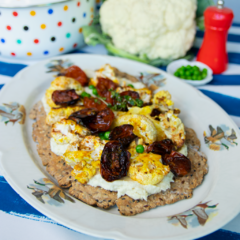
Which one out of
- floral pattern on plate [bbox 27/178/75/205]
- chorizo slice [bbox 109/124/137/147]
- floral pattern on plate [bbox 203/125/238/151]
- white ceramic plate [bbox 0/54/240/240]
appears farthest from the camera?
floral pattern on plate [bbox 203/125/238/151]

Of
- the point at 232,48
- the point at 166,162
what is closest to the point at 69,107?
the point at 166,162

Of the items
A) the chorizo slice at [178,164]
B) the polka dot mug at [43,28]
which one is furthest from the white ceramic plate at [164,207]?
the polka dot mug at [43,28]

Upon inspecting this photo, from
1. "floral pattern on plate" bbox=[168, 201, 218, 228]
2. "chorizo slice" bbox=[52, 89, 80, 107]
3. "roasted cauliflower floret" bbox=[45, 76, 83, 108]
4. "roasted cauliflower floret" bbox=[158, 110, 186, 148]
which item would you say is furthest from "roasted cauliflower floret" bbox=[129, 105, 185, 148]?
"roasted cauliflower floret" bbox=[45, 76, 83, 108]

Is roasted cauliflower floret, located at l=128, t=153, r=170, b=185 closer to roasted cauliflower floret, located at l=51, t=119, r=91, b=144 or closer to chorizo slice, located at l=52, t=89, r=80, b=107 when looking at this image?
roasted cauliflower floret, located at l=51, t=119, r=91, b=144

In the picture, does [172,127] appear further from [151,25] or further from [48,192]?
[151,25]

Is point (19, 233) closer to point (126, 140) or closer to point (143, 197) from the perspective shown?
point (143, 197)

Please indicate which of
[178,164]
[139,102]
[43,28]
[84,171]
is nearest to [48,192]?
[84,171]
